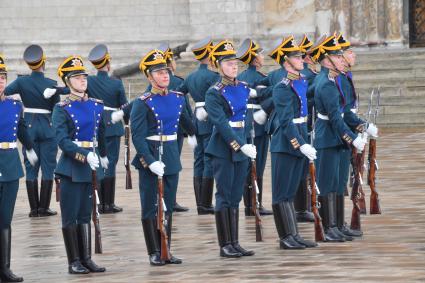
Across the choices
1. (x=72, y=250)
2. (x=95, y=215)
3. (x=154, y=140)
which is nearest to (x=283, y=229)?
(x=154, y=140)

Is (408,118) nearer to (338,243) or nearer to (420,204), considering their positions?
(420,204)

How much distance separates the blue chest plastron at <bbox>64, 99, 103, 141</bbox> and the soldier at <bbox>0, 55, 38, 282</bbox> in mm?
427

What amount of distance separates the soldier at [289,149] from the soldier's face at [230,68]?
1.48 ft

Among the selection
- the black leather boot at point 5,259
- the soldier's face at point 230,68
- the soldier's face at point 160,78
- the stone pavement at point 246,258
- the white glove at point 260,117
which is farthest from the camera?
the white glove at point 260,117

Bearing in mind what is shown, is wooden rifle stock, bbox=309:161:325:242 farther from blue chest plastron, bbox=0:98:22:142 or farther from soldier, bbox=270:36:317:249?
blue chest plastron, bbox=0:98:22:142

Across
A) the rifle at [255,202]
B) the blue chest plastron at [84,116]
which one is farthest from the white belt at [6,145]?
the rifle at [255,202]

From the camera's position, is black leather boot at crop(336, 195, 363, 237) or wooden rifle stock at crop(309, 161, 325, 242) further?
black leather boot at crop(336, 195, 363, 237)

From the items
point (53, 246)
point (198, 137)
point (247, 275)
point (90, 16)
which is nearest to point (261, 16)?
point (90, 16)

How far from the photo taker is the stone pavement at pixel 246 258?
35.9 ft

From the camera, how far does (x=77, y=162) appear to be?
11727 millimetres

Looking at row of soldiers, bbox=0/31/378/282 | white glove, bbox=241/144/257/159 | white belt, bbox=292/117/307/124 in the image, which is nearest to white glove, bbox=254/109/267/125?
row of soldiers, bbox=0/31/378/282

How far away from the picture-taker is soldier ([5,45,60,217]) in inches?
626

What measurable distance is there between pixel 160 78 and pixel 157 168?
2.66 ft

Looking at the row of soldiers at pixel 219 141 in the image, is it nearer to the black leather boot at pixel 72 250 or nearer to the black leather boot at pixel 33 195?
the black leather boot at pixel 72 250
